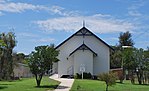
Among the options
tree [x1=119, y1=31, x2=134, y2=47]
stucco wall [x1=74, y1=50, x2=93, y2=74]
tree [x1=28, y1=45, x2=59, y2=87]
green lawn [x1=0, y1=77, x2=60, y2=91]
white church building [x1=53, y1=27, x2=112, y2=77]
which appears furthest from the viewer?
tree [x1=119, y1=31, x2=134, y2=47]

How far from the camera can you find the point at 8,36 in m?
60.8

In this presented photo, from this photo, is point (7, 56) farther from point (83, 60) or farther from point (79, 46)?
point (83, 60)

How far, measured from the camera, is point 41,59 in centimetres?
3616

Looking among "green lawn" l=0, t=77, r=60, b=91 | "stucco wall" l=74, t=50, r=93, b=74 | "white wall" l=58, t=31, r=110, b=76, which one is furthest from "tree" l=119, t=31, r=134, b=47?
"green lawn" l=0, t=77, r=60, b=91

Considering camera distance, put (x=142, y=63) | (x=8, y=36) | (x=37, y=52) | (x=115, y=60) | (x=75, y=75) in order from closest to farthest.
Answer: (x=37, y=52)
(x=142, y=63)
(x=75, y=75)
(x=8, y=36)
(x=115, y=60)

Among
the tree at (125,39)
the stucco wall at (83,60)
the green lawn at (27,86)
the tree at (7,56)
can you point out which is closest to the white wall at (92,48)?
the stucco wall at (83,60)

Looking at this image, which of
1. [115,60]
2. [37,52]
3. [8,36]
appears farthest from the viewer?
[115,60]

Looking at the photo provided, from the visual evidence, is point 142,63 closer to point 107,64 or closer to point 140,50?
point 140,50

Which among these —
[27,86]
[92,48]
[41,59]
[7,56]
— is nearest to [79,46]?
[92,48]

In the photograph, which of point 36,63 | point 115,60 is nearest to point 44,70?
point 36,63

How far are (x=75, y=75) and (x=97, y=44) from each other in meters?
9.29

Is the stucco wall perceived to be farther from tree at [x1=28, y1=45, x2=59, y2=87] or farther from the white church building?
tree at [x1=28, y1=45, x2=59, y2=87]

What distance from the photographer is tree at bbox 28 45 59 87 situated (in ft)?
118

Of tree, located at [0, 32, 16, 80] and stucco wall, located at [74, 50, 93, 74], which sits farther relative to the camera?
tree, located at [0, 32, 16, 80]
